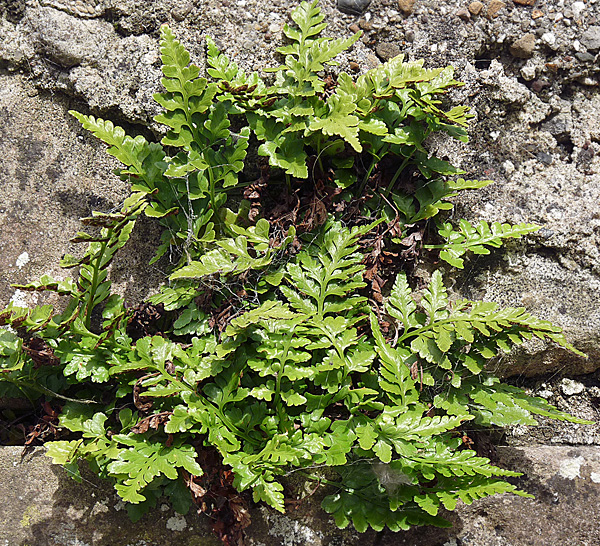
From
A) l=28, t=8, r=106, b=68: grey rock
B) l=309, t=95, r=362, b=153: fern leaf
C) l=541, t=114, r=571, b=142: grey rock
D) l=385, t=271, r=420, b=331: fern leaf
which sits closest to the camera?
l=309, t=95, r=362, b=153: fern leaf

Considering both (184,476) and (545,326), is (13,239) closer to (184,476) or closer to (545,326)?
(184,476)

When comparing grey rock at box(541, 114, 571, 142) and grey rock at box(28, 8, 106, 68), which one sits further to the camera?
grey rock at box(541, 114, 571, 142)

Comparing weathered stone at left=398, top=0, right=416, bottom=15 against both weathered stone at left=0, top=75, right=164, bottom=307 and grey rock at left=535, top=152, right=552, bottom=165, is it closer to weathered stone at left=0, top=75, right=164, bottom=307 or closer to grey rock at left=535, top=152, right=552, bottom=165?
grey rock at left=535, top=152, right=552, bottom=165

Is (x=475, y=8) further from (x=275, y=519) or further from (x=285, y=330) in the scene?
(x=275, y=519)

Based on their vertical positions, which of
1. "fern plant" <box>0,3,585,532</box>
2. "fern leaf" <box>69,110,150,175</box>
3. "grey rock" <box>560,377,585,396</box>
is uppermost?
"fern leaf" <box>69,110,150,175</box>

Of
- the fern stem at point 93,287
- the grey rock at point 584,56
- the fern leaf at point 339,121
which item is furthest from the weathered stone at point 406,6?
the fern stem at point 93,287

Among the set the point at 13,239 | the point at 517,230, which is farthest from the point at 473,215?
the point at 13,239

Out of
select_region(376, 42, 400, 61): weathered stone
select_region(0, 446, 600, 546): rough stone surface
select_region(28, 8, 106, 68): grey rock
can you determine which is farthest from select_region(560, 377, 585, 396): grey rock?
select_region(28, 8, 106, 68): grey rock
